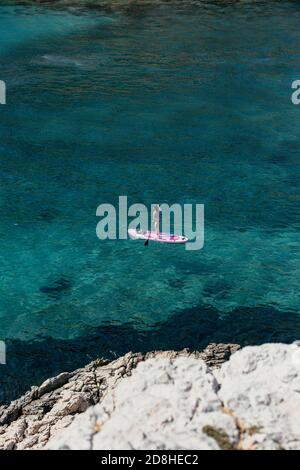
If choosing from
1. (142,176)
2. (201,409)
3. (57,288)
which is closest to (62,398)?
(57,288)

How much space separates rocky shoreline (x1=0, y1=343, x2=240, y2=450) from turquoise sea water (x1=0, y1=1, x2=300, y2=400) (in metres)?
1.09

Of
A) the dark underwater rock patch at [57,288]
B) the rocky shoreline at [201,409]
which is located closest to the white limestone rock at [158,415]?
the rocky shoreline at [201,409]

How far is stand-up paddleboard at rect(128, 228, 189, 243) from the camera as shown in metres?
47.8

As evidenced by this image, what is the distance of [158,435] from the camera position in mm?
22047

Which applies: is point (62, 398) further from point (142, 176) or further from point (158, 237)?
point (142, 176)

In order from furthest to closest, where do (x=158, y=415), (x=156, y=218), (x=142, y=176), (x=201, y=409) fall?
(x=142, y=176)
(x=156, y=218)
(x=201, y=409)
(x=158, y=415)

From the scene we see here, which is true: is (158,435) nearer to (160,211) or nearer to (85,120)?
(160,211)

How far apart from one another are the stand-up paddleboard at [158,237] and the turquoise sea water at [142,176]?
2.35 feet

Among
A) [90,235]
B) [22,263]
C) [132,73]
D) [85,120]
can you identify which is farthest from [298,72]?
[22,263]

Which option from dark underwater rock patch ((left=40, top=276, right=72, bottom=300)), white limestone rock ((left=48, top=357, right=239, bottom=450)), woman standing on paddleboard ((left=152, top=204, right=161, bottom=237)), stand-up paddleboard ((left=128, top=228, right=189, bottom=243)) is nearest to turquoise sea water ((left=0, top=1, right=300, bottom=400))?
dark underwater rock patch ((left=40, top=276, right=72, bottom=300))

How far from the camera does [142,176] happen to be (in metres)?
57.5

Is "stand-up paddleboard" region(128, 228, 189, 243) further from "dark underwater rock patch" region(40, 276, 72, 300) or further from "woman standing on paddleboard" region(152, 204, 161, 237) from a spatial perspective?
"dark underwater rock patch" region(40, 276, 72, 300)

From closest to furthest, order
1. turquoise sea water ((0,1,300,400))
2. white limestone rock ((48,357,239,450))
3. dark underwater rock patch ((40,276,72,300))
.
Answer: white limestone rock ((48,357,239,450)), turquoise sea water ((0,1,300,400)), dark underwater rock patch ((40,276,72,300))

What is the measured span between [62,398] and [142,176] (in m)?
27.6
